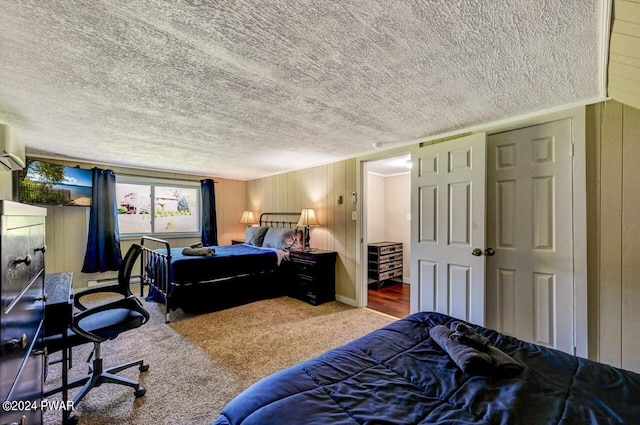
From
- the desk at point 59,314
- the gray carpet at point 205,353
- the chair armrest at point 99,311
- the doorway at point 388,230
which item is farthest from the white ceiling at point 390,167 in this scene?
the desk at point 59,314

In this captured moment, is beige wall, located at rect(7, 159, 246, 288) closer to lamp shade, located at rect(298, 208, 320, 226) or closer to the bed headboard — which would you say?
the bed headboard

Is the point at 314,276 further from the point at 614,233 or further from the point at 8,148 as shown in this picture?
the point at 8,148

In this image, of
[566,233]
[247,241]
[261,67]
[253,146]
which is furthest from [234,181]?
[566,233]

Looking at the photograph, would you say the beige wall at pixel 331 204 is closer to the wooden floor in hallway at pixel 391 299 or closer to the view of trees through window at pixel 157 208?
the wooden floor in hallway at pixel 391 299

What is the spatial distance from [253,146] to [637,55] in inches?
128

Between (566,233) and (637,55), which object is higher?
(637,55)

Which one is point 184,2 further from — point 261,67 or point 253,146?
point 253,146

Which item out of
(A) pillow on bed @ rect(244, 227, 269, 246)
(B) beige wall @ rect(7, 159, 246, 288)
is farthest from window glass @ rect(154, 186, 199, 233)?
(A) pillow on bed @ rect(244, 227, 269, 246)

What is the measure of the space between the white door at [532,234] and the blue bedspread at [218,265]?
298cm

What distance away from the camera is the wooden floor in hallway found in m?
3.78

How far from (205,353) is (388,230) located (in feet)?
13.7

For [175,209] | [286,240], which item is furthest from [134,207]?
[286,240]

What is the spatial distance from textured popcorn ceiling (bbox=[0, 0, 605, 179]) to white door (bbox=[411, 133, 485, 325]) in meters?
0.32

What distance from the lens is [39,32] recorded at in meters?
1.35
